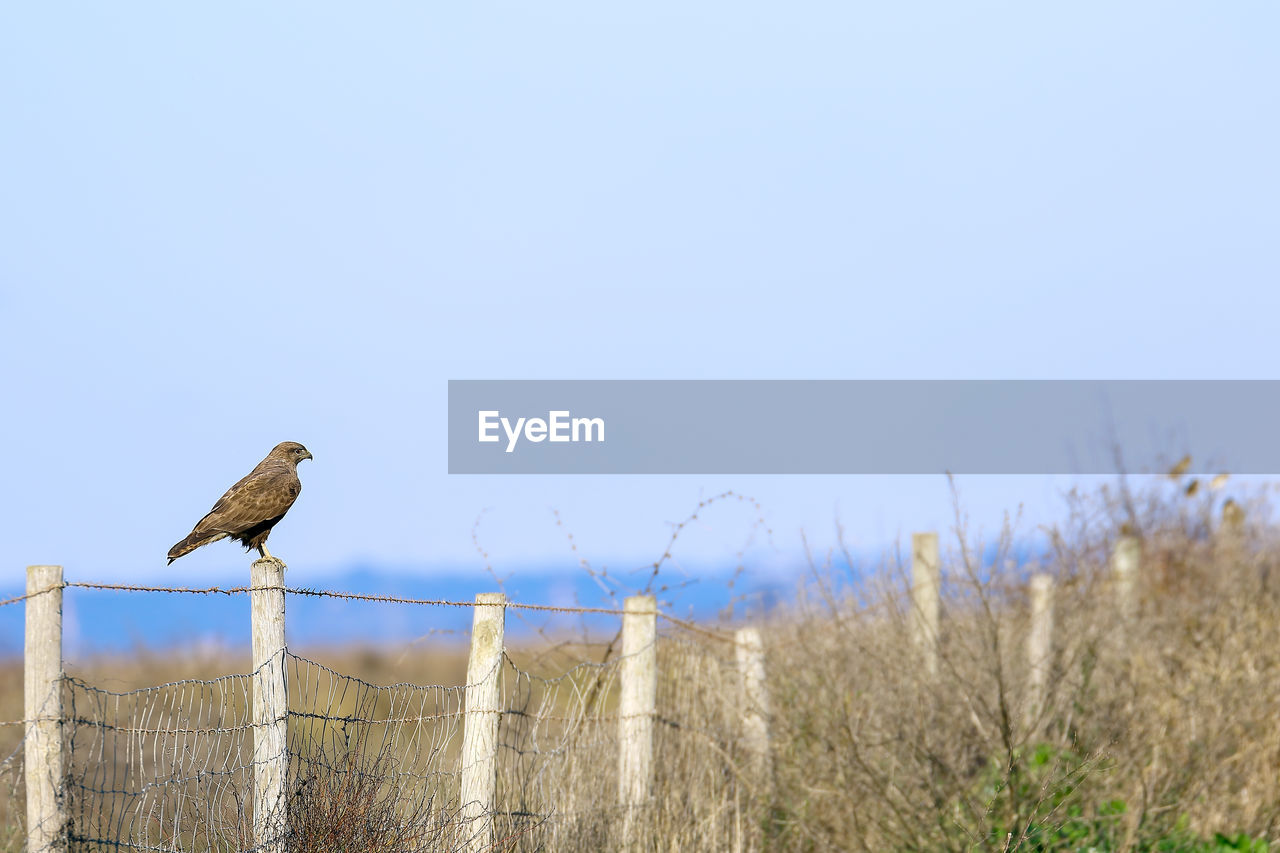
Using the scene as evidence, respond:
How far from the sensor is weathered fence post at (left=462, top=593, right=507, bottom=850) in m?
5.73

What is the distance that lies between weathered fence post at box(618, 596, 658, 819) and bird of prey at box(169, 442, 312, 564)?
1.95 m

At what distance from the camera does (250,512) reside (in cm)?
615

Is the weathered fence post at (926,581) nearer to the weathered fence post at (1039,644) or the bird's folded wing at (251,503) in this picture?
the weathered fence post at (1039,644)

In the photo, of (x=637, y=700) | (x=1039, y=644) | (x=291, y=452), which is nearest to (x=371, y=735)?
(x=637, y=700)

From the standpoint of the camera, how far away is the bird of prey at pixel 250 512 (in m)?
6.09

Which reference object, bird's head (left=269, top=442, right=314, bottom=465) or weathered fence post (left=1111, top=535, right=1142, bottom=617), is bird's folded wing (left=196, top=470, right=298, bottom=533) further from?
weathered fence post (left=1111, top=535, right=1142, bottom=617)

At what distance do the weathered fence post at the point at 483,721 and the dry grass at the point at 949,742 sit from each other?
171mm

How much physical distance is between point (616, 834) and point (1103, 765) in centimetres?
319

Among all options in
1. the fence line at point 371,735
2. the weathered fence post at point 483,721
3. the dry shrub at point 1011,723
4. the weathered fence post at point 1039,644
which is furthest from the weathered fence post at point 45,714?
the weathered fence post at point 1039,644

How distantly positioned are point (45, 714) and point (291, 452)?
2.65 meters

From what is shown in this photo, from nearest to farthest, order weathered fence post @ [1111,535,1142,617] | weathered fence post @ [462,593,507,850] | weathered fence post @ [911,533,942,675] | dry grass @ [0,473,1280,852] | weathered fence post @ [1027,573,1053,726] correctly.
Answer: weathered fence post @ [462,593,507,850] → dry grass @ [0,473,1280,852] → weathered fence post @ [1027,573,1053,726] → weathered fence post @ [911,533,942,675] → weathered fence post @ [1111,535,1142,617]

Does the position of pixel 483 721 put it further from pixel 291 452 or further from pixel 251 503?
pixel 291 452

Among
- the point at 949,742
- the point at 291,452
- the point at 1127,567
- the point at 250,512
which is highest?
the point at 291,452

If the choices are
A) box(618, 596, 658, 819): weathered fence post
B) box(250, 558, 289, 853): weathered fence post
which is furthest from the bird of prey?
box(618, 596, 658, 819): weathered fence post
